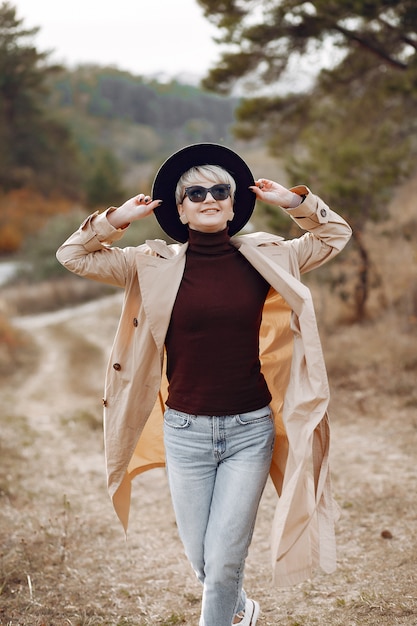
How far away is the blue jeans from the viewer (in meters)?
2.83

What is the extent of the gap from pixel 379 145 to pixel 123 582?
991 cm

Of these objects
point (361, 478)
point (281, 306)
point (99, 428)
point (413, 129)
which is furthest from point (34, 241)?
point (281, 306)

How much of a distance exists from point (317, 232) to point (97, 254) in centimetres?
101

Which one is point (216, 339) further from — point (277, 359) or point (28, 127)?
point (28, 127)

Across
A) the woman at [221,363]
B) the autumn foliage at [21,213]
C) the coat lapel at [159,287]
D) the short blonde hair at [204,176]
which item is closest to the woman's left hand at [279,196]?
the woman at [221,363]

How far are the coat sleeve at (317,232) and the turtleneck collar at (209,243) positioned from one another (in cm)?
31

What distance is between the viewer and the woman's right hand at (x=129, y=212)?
3043 mm

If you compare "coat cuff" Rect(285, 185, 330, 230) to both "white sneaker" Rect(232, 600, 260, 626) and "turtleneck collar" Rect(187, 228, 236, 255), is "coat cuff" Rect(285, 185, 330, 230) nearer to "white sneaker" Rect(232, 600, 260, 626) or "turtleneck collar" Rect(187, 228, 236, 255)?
"turtleneck collar" Rect(187, 228, 236, 255)

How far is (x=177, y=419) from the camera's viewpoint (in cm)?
292

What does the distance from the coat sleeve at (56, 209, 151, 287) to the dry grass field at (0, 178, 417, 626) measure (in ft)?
6.54

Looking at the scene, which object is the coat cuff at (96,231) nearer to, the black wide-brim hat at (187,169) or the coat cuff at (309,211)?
the black wide-brim hat at (187,169)

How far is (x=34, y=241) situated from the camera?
32.2 meters

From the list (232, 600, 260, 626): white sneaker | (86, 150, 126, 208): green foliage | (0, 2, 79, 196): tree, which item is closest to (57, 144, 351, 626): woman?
(232, 600, 260, 626): white sneaker

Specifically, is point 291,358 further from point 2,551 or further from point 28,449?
point 28,449
